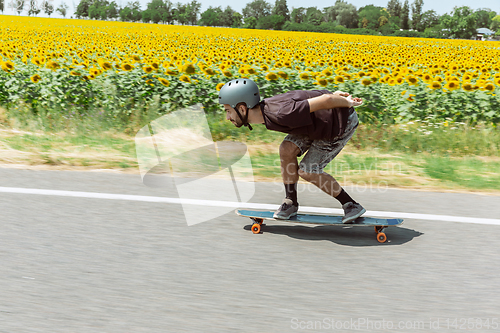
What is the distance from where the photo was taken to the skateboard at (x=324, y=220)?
4.23 meters

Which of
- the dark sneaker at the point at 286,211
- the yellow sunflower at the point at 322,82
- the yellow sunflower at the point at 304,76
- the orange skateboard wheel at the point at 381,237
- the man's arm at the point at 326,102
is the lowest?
the orange skateboard wheel at the point at 381,237

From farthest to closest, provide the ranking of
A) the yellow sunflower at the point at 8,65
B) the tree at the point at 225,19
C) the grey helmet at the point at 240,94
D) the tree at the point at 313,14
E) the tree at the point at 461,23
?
the tree at the point at 313,14 → the tree at the point at 225,19 → the tree at the point at 461,23 → the yellow sunflower at the point at 8,65 → the grey helmet at the point at 240,94

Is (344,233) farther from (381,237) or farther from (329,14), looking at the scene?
(329,14)

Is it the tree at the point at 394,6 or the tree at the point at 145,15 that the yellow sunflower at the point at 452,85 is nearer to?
the tree at the point at 145,15

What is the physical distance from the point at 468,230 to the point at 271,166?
2755mm

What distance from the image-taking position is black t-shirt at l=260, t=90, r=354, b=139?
3.80 m

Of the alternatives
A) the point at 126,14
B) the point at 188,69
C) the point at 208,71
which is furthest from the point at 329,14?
the point at 208,71

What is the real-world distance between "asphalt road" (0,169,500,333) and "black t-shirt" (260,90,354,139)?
88cm

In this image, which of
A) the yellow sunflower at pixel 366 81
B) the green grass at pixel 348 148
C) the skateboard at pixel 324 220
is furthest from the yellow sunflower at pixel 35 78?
the skateboard at pixel 324 220

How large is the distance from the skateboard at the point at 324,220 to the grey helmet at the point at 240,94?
0.83 m

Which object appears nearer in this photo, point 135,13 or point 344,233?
point 344,233

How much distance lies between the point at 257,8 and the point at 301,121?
11442 centimetres

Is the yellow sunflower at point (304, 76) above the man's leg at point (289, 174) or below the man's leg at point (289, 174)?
above

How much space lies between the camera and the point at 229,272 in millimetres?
3541
